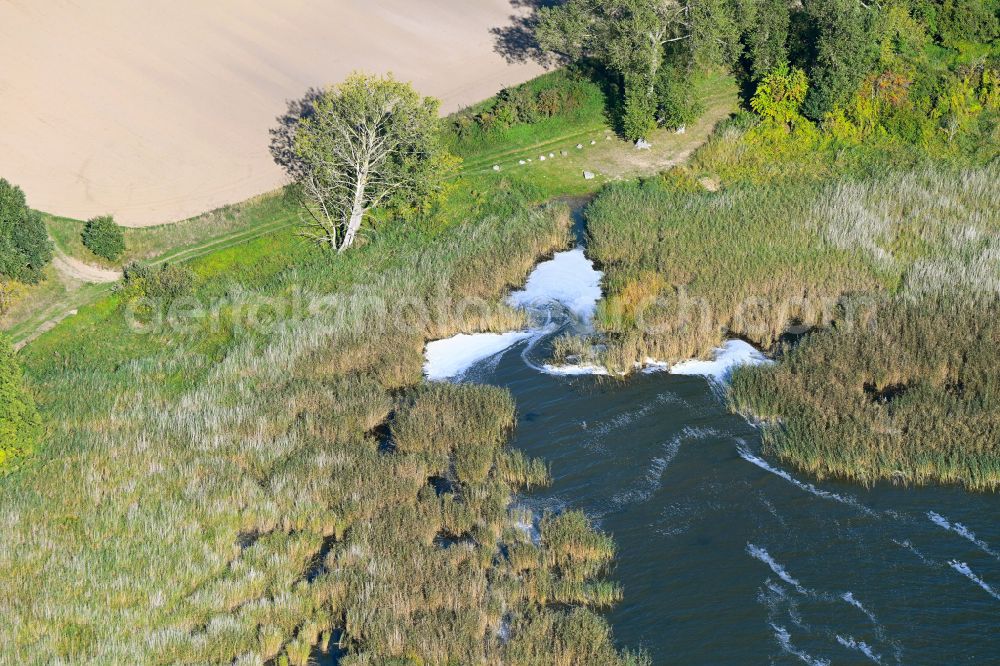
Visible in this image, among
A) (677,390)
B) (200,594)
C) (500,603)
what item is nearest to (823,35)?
(677,390)

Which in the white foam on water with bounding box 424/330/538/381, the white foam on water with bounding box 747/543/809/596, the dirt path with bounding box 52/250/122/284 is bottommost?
the white foam on water with bounding box 747/543/809/596

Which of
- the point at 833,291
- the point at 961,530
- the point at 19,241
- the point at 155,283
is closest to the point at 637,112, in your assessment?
the point at 833,291

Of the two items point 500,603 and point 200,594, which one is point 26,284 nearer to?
point 200,594

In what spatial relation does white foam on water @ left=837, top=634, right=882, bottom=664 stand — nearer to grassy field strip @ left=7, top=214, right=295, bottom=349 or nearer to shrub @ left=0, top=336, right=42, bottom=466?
shrub @ left=0, top=336, right=42, bottom=466

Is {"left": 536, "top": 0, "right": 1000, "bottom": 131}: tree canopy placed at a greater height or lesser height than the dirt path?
greater

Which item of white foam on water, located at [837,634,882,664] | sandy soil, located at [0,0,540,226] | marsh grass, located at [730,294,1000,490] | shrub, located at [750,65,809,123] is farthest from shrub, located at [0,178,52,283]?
white foam on water, located at [837,634,882,664]

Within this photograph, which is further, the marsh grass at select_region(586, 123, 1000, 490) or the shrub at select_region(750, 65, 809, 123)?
the shrub at select_region(750, 65, 809, 123)
